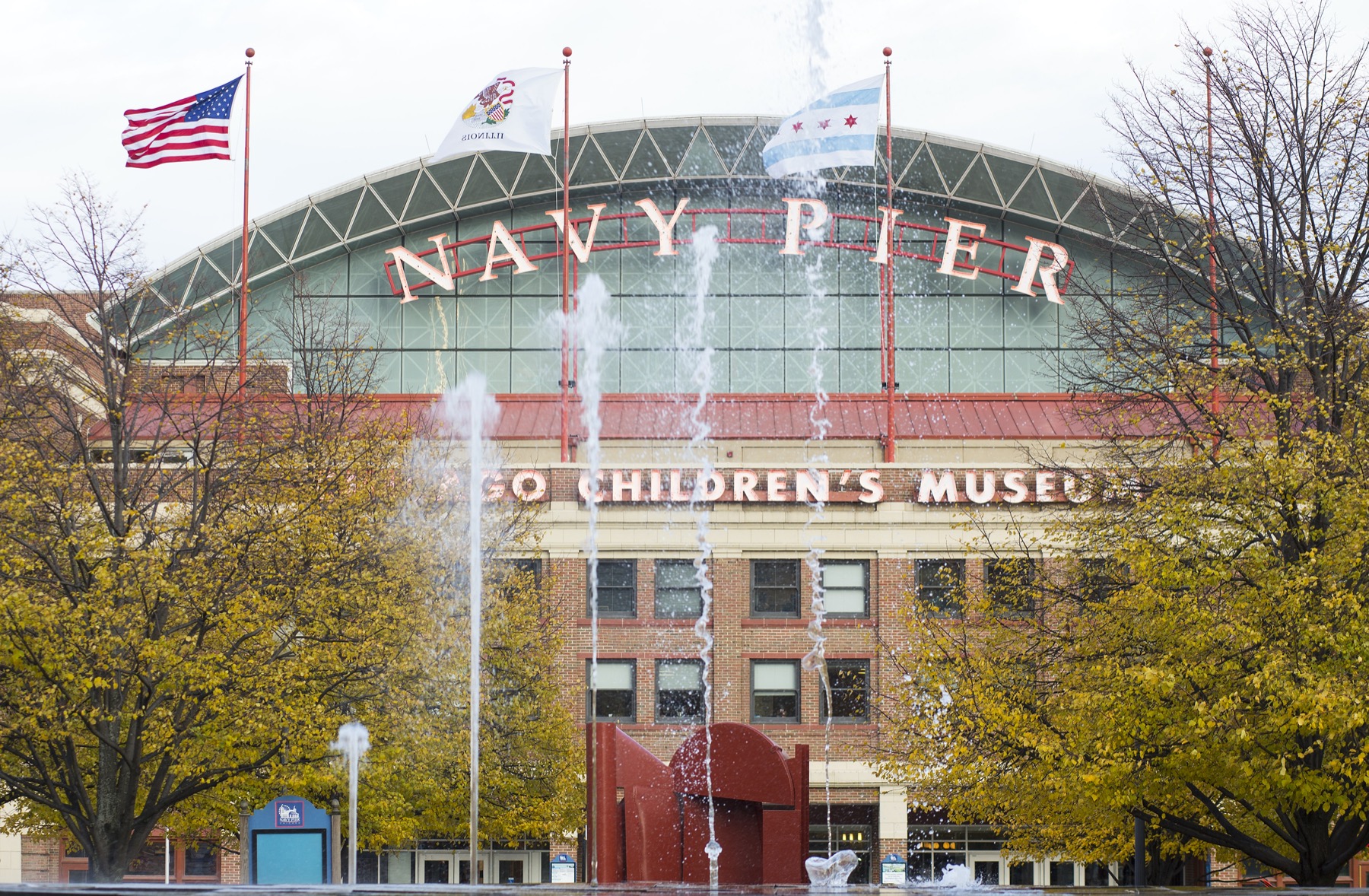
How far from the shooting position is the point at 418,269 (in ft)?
180

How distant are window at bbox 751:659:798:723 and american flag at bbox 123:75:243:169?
744 inches

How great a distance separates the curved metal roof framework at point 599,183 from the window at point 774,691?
18.9 meters

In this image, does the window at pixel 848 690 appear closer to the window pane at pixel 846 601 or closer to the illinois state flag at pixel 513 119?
the window pane at pixel 846 601

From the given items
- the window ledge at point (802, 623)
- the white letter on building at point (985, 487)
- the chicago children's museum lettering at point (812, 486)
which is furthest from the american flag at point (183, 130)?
the white letter on building at point (985, 487)

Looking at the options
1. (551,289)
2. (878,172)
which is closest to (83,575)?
(551,289)

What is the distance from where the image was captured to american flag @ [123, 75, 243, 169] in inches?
1480

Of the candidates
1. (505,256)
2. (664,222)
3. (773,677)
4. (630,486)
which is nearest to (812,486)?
(630,486)

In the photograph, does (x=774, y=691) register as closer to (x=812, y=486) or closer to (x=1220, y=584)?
(x=812, y=486)

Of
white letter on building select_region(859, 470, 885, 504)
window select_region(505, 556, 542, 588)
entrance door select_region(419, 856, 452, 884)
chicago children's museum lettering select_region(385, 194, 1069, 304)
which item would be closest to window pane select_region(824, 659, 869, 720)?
white letter on building select_region(859, 470, 885, 504)

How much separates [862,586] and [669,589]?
17.0 ft

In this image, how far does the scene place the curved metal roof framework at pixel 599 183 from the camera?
54906mm

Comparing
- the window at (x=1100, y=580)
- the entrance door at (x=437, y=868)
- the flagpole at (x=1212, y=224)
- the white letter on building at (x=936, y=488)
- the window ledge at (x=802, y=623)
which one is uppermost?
the flagpole at (x=1212, y=224)

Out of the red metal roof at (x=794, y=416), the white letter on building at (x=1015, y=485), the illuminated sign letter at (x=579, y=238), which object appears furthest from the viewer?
the illuminated sign letter at (x=579, y=238)

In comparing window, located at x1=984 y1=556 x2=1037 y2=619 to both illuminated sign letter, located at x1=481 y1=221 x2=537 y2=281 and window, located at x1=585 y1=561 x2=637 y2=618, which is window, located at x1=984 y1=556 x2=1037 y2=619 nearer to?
window, located at x1=585 y1=561 x2=637 y2=618
